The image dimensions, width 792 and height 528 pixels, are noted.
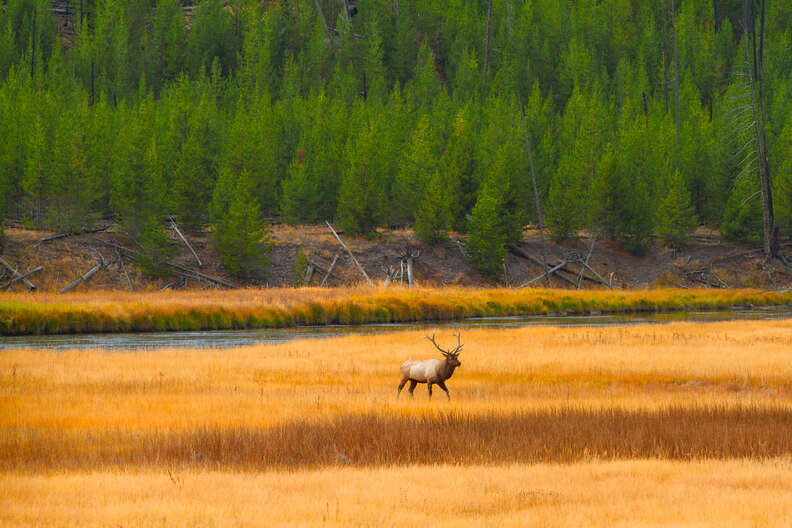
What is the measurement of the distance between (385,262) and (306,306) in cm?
1906

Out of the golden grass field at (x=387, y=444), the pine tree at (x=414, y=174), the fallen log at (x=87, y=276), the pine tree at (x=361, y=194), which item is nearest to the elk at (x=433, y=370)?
the golden grass field at (x=387, y=444)

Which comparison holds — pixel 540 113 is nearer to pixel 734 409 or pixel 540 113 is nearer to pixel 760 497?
pixel 734 409

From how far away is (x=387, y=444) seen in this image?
1438cm

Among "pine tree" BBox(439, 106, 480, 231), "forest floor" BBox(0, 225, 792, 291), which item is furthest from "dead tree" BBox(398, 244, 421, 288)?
"pine tree" BBox(439, 106, 480, 231)

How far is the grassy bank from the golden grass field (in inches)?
554

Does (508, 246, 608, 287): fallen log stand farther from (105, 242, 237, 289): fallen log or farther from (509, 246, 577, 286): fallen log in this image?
(105, 242, 237, 289): fallen log

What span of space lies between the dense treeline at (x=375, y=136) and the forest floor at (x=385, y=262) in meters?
1.33

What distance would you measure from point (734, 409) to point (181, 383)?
1255cm

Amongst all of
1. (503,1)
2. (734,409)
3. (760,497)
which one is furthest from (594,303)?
(503,1)

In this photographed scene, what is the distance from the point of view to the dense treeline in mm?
62750

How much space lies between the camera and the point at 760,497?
426 inches

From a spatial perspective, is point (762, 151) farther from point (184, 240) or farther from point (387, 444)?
point (387, 444)

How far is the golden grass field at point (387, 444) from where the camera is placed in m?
10.4

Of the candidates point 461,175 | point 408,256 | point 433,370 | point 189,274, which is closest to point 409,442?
point 433,370
